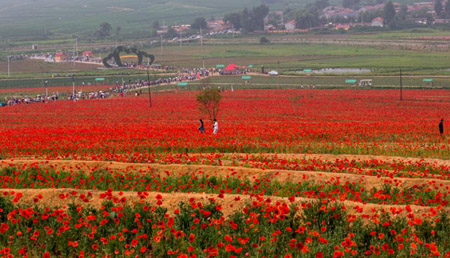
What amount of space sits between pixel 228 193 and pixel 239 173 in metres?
2.98

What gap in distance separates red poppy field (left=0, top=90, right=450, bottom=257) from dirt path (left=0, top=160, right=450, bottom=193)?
0.20ft

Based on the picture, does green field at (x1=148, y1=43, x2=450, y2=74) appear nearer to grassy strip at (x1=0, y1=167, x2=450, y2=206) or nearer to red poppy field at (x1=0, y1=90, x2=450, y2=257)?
red poppy field at (x1=0, y1=90, x2=450, y2=257)

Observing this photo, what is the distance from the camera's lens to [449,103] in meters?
74.6

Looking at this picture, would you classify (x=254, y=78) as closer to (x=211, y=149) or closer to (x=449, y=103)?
(x=449, y=103)

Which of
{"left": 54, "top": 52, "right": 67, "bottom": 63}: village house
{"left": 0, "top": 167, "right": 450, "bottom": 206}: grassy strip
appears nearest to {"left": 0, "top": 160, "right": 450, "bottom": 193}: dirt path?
{"left": 0, "top": 167, "right": 450, "bottom": 206}: grassy strip

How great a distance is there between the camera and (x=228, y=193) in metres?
20.1

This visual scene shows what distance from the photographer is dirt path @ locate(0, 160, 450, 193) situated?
2141 centimetres

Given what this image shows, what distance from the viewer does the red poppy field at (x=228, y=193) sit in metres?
14.2

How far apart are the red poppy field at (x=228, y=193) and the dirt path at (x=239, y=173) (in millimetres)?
62

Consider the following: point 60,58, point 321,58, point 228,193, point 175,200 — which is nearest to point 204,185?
point 228,193

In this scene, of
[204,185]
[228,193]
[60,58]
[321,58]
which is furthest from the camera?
[60,58]

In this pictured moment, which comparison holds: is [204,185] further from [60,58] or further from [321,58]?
[60,58]

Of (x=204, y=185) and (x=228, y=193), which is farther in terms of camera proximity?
(x=204, y=185)

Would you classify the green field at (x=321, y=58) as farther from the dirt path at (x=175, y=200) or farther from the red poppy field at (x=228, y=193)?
the dirt path at (x=175, y=200)
